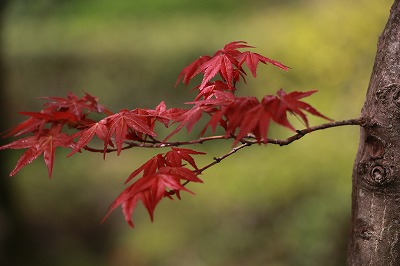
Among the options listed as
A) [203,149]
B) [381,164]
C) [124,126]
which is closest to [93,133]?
[124,126]

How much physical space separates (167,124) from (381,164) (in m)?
0.53

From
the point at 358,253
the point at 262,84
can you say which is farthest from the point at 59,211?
the point at 358,253

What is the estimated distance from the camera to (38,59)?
6.61 metres

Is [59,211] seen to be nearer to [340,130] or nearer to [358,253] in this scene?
[340,130]

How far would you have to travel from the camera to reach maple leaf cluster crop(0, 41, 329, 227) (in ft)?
3.35

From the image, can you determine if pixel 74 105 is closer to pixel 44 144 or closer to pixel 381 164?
pixel 44 144

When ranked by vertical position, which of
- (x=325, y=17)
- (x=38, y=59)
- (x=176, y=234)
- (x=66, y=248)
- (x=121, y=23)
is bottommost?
(x=66, y=248)

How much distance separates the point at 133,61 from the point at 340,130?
312 centimetres

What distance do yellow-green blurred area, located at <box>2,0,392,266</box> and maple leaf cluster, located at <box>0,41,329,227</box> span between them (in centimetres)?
211

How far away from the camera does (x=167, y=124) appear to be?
4.31 ft

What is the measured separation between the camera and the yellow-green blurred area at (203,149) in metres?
3.50

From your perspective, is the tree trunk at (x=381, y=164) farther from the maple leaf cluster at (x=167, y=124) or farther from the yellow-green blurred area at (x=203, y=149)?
the yellow-green blurred area at (x=203, y=149)

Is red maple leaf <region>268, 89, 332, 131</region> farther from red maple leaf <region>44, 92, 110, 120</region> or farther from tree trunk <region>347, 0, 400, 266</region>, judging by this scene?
red maple leaf <region>44, 92, 110, 120</region>

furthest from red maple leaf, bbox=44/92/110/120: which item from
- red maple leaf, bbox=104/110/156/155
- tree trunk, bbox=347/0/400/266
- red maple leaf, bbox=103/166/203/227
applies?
tree trunk, bbox=347/0/400/266
